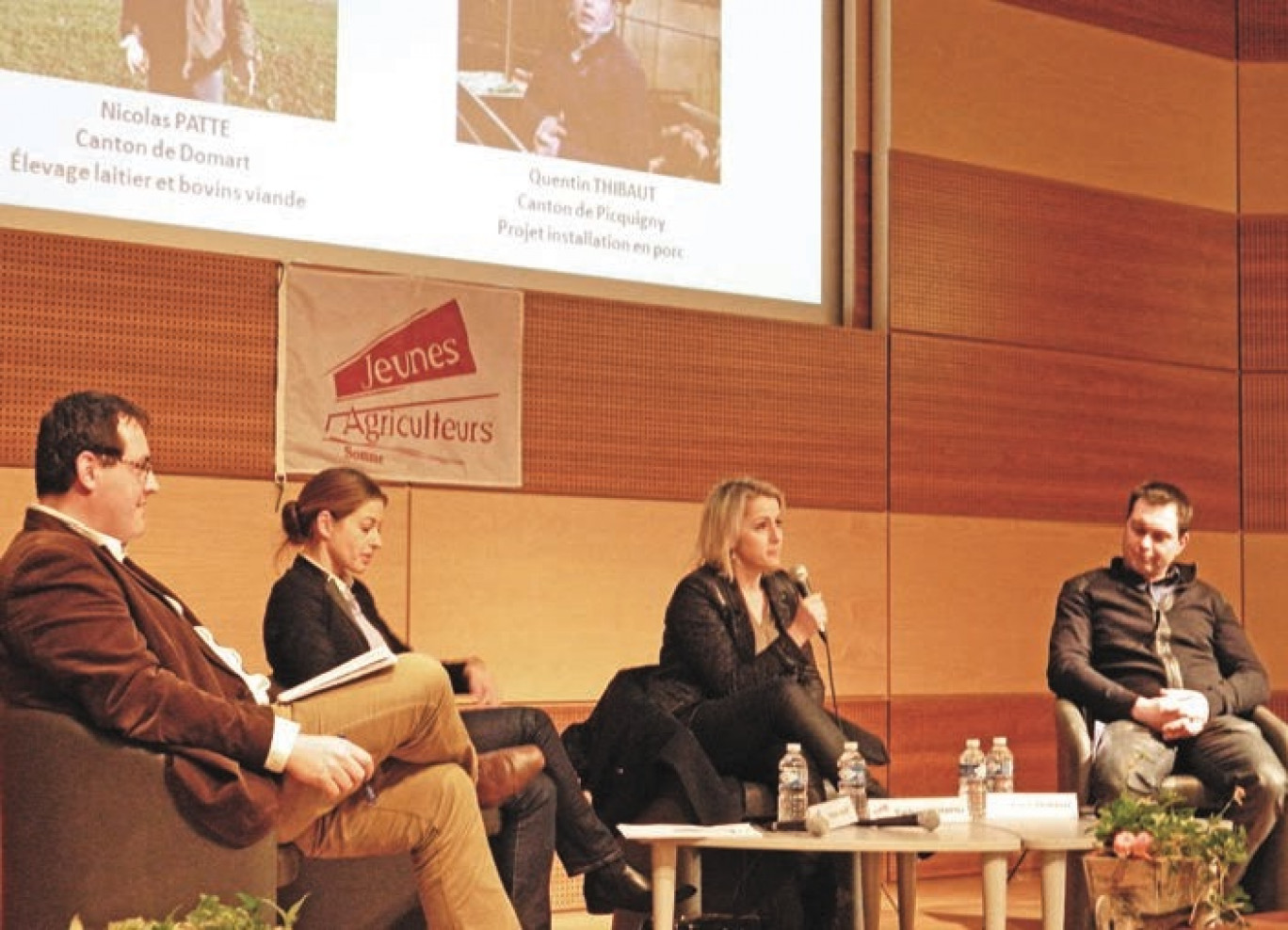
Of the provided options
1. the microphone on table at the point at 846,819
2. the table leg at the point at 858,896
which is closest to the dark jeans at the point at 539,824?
the microphone on table at the point at 846,819

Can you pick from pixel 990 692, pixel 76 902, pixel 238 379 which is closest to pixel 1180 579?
pixel 990 692

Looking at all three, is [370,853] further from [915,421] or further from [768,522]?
[915,421]

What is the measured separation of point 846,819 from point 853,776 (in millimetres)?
233

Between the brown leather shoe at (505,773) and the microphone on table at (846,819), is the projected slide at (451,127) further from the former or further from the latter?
the microphone on table at (846,819)

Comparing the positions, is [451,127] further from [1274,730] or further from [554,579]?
[1274,730]

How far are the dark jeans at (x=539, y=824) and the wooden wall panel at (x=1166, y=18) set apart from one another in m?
3.58

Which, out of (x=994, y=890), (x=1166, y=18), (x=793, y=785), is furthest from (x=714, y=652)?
(x=1166, y=18)

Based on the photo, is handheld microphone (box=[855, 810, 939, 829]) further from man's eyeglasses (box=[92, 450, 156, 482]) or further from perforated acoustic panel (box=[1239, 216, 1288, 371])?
perforated acoustic panel (box=[1239, 216, 1288, 371])

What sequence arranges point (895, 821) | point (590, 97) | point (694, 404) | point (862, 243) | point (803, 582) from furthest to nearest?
point (862, 243) < point (694, 404) < point (590, 97) < point (803, 582) < point (895, 821)

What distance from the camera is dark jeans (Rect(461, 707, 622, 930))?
13.1 ft

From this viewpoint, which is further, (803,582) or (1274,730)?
(1274,730)

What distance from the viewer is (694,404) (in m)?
5.75

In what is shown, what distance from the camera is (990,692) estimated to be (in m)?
6.28

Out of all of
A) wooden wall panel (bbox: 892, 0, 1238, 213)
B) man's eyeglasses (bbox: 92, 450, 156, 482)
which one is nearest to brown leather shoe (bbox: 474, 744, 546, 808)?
man's eyeglasses (bbox: 92, 450, 156, 482)
